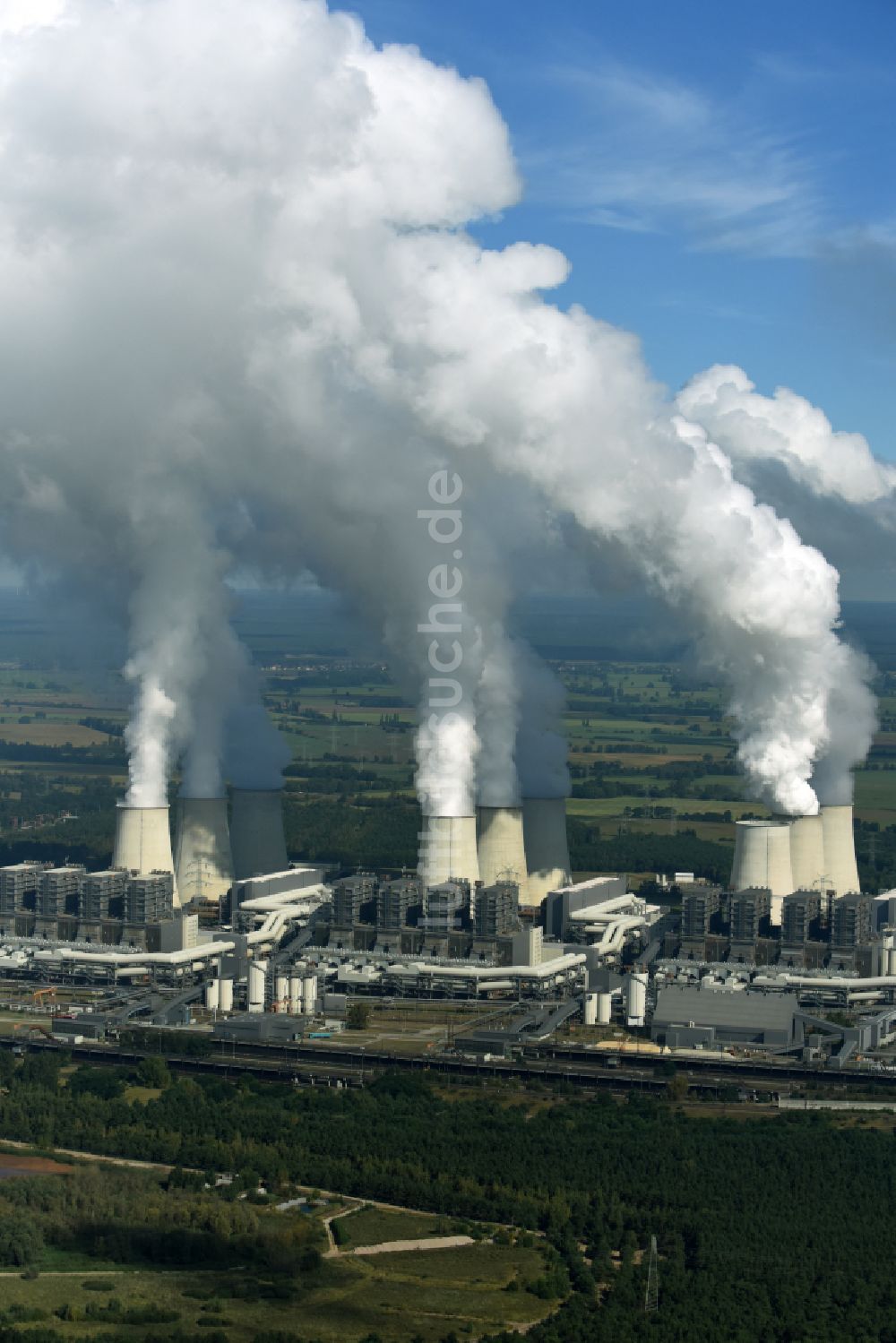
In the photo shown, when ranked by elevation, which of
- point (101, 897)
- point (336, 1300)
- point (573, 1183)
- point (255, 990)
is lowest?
point (336, 1300)

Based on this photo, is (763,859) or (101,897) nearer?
(763,859)

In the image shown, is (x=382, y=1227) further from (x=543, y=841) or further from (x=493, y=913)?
(x=543, y=841)

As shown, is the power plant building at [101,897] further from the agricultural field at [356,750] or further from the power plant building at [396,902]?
the agricultural field at [356,750]

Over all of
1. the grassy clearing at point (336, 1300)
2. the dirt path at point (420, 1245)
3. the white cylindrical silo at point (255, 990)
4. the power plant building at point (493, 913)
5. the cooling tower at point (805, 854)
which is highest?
the cooling tower at point (805, 854)

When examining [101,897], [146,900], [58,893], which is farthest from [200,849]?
[146,900]

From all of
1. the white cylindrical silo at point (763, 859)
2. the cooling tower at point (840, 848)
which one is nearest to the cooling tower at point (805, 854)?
the white cylindrical silo at point (763, 859)

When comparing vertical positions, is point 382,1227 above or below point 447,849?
below
